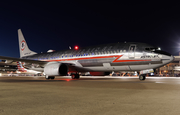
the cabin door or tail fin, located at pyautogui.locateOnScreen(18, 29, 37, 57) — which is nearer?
the cabin door

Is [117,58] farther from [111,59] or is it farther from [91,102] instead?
[91,102]

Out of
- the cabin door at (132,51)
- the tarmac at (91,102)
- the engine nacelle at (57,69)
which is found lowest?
the tarmac at (91,102)

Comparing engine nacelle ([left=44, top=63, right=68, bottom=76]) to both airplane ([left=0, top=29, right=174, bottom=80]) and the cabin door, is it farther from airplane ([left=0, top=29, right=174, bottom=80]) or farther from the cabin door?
the cabin door

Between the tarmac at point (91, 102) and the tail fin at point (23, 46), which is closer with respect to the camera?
the tarmac at point (91, 102)

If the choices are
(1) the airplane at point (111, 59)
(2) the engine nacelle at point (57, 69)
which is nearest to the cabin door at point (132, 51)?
(1) the airplane at point (111, 59)

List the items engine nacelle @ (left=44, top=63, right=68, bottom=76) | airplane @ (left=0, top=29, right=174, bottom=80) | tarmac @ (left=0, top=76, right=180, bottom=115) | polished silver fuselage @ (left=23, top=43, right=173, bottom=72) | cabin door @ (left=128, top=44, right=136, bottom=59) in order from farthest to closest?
engine nacelle @ (left=44, top=63, right=68, bottom=76) → cabin door @ (left=128, top=44, right=136, bottom=59) → airplane @ (left=0, top=29, right=174, bottom=80) → polished silver fuselage @ (left=23, top=43, right=173, bottom=72) → tarmac @ (left=0, top=76, right=180, bottom=115)

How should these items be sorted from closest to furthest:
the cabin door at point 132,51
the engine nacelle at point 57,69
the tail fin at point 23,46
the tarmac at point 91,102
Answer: the tarmac at point 91,102
the cabin door at point 132,51
the engine nacelle at point 57,69
the tail fin at point 23,46

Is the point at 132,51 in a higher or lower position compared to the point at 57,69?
higher

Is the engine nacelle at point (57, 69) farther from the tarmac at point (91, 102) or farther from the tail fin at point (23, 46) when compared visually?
the tail fin at point (23, 46)

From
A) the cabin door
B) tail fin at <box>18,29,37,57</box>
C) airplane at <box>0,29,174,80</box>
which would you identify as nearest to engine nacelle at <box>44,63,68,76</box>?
airplane at <box>0,29,174,80</box>

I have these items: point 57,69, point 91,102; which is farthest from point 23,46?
point 91,102

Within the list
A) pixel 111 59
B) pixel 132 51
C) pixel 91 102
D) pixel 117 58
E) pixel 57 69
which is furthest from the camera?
pixel 57 69

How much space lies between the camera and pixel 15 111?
491 cm

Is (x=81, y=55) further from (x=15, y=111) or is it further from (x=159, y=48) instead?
(x=15, y=111)
